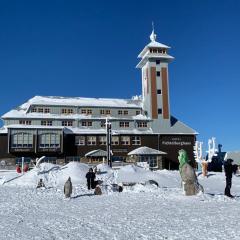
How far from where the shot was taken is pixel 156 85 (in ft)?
211

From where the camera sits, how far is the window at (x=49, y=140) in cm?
5666

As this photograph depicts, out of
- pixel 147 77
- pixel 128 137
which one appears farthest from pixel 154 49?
pixel 128 137

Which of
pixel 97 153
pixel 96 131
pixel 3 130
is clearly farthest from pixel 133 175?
pixel 3 130

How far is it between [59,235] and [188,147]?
52454 mm

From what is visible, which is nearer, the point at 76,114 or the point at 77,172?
the point at 77,172

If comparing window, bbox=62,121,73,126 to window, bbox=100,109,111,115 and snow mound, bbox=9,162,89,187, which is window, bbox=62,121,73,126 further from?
→ snow mound, bbox=9,162,89,187

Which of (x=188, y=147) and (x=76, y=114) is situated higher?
(x=76, y=114)

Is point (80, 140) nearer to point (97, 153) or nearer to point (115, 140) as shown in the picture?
point (97, 153)

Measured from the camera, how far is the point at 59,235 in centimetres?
1075

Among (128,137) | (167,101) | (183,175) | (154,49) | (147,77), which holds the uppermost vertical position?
(154,49)

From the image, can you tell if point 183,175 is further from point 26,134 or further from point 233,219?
point 26,134

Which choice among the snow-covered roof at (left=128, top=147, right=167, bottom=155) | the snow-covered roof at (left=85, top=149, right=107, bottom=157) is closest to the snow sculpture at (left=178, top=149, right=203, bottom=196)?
the snow-covered roof at (left=128, top=147, right=167, bottom=155)

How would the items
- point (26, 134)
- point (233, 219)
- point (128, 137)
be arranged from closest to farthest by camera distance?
point (233, 219) → point (26, 134) → point (128, 137)

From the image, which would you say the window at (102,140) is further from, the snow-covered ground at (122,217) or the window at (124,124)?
the snow-covered ground at (122,217)
